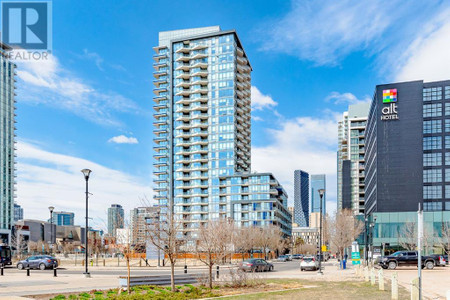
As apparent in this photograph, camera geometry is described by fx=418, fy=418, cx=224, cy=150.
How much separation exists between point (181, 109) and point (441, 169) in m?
72.3

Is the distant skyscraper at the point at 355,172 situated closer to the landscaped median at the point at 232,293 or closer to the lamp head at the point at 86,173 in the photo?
the lamp head at the point at 86,173

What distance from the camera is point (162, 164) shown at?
125250mm

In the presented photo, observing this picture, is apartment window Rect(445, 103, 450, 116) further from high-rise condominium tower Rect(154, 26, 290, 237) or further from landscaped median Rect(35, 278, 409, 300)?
landscaped median Rect(35, 278, 409, 300)

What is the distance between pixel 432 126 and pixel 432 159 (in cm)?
657

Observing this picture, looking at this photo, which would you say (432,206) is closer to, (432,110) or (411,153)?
(411,153)

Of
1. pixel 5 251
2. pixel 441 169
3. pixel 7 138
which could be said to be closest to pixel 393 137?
pixel 441 169

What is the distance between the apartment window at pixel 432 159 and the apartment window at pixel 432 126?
475 centimetres

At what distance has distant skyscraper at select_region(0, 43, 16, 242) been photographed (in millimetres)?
124562

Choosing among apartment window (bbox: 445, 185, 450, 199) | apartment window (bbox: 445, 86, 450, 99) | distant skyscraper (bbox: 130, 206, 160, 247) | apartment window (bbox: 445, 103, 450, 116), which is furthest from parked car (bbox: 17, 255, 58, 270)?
apartment window (bbox: 445, 86, 450, 99)

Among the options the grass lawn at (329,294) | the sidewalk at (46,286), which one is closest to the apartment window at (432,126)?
the grass lawn at (329,294)

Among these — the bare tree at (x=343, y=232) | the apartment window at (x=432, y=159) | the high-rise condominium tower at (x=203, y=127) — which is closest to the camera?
the bare tree at (x=343, y=232)

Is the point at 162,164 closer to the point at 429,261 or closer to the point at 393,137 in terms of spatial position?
the point at 393,137

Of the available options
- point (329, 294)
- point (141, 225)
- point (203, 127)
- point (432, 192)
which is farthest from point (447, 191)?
point (329, 294)

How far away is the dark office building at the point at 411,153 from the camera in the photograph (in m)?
82.0
